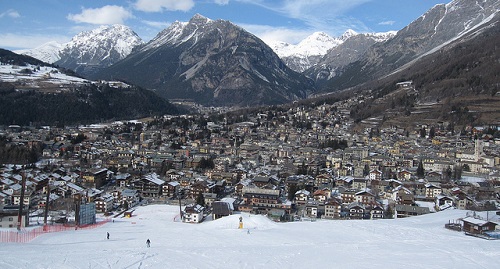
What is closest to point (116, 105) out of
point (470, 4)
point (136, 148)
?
point (136, 148)

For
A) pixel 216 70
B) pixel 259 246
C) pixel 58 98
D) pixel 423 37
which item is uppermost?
pixel 423 37

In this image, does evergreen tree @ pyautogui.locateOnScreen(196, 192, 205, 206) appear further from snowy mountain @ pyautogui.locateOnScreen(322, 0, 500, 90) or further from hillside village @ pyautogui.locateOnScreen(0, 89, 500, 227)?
snowy mountain @ pyautogui.locateOnScreen(322, 0, 500, 90)

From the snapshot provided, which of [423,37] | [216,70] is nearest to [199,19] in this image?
[216,70]

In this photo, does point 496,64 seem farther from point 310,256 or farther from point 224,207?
point 310,256

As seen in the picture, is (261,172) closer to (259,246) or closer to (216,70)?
(259,246)

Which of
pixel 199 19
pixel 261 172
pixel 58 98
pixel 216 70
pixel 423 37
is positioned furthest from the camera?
pixel 199 19

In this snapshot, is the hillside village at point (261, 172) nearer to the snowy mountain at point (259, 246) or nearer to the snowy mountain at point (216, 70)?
the snowy mountain at point (259, 246)
